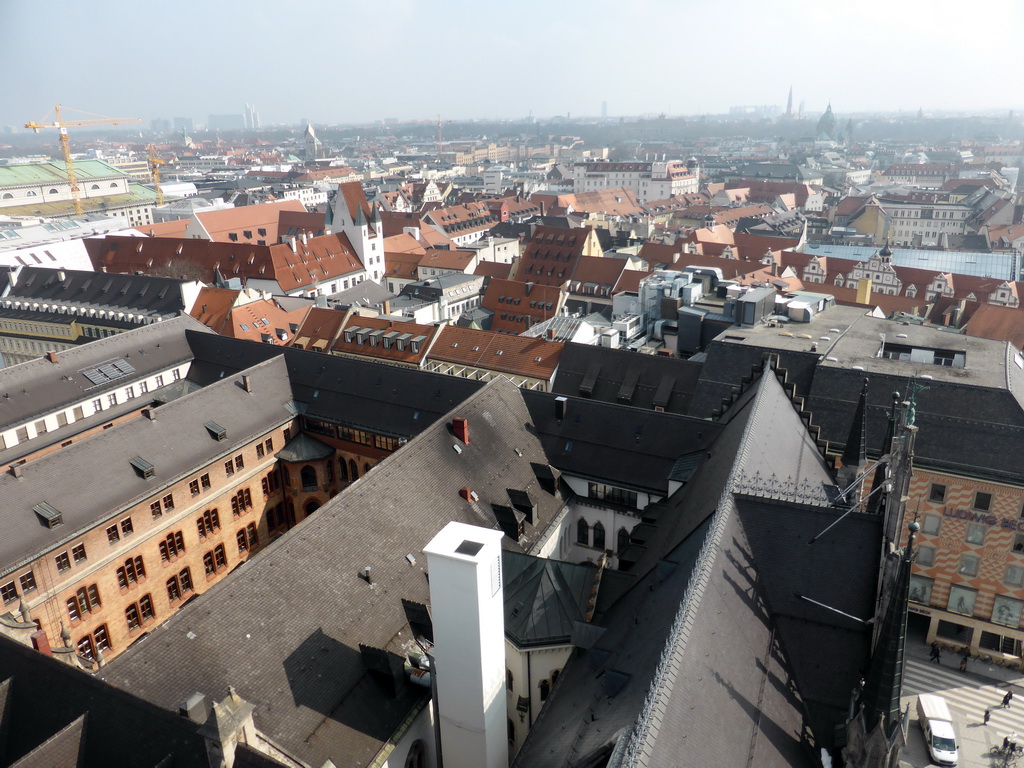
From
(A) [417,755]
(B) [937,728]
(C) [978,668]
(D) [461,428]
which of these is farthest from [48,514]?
(C) [978,668]

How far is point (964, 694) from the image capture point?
41.4m

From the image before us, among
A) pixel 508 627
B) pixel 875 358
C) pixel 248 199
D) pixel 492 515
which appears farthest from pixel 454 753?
pixel 248 199

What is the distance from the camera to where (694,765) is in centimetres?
1736

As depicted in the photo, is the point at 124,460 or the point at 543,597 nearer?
the point at 543,597

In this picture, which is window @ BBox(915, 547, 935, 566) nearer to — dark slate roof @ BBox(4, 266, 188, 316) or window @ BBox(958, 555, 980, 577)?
window @ BBox(958, 555, 980, 577)

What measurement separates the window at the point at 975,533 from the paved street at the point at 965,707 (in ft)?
24.7

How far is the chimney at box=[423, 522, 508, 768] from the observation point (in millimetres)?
24484

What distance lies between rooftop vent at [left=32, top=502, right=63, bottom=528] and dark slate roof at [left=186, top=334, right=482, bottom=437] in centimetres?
1857

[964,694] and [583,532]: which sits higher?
[583,532]

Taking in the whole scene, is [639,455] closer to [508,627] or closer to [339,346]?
[508,627]

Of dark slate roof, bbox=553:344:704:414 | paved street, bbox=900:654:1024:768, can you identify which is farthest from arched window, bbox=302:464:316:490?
paved street, bbox=900:654:1024:768

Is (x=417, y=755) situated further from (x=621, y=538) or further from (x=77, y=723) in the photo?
(x=621, y=538)

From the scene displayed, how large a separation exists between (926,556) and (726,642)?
29.3 meters

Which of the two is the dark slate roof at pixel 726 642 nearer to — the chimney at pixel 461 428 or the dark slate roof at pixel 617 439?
the dark slate roof at pixel 617 439
